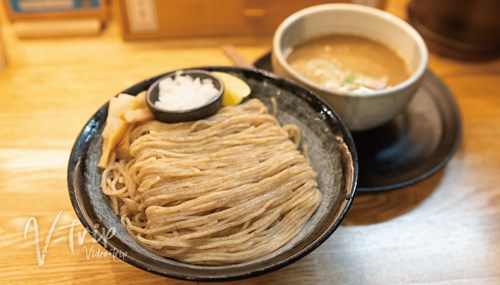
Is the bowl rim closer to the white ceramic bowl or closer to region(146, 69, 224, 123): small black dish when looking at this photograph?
the white ceramic bowl

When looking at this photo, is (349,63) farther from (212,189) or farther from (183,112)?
(212,189)

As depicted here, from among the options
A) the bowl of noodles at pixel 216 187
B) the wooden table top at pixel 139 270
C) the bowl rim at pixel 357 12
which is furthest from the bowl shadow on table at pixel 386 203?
the bowl rim at pixel 357 12

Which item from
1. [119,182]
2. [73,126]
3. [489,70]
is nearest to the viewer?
[119,182]

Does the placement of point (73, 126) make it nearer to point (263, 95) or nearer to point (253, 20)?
point (263, 95)

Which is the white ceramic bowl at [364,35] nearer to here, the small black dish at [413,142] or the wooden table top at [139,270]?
the small black dish at [413,142]

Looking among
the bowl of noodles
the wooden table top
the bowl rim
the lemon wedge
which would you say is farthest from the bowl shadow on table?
the lemon wedge

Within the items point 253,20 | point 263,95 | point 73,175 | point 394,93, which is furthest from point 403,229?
point 253,20
